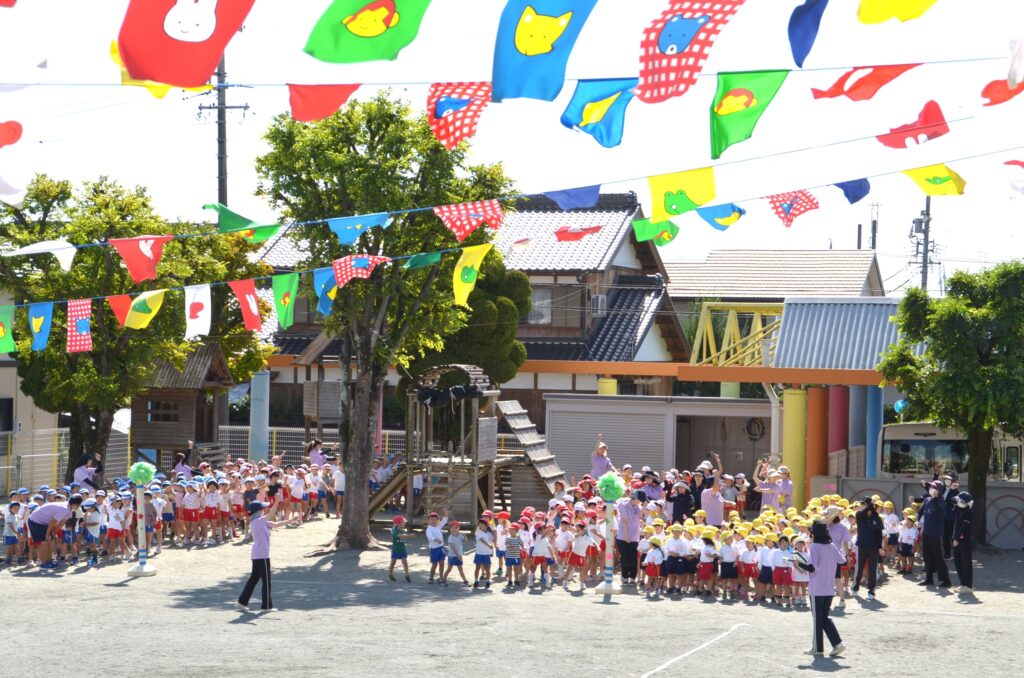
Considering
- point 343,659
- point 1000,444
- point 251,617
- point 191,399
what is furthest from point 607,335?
point 343,659

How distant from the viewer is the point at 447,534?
20.1 m

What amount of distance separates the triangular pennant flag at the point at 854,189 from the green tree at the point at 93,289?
53.2 ft

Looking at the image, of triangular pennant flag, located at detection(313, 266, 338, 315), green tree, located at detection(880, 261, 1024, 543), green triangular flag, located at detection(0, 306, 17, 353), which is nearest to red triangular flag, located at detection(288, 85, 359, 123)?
triangular pennant flag, located at detection(313, 266, 338, 315)

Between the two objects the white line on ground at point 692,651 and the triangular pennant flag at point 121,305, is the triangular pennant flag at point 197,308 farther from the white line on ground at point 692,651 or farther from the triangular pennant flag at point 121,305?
the white line on ground at point 692,651

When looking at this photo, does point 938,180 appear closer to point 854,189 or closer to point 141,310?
point 854,189

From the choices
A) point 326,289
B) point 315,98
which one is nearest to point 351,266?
point 326,289

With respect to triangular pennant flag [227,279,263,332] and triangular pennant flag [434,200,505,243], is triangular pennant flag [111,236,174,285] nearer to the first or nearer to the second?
triangular pennant flag [227,279,263,332]

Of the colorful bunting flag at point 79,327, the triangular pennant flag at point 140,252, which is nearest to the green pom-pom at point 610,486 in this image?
the triangular pennant flag at point 140,252

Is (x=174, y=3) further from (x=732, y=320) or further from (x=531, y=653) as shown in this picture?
(x=732, y=320)

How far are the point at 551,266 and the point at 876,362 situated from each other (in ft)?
49.1

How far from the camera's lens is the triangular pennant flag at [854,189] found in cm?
1411

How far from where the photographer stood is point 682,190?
14.5 metres

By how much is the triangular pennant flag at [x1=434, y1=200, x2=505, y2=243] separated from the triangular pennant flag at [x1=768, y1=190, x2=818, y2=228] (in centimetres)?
375

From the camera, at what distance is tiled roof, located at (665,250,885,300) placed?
43.8 meters
